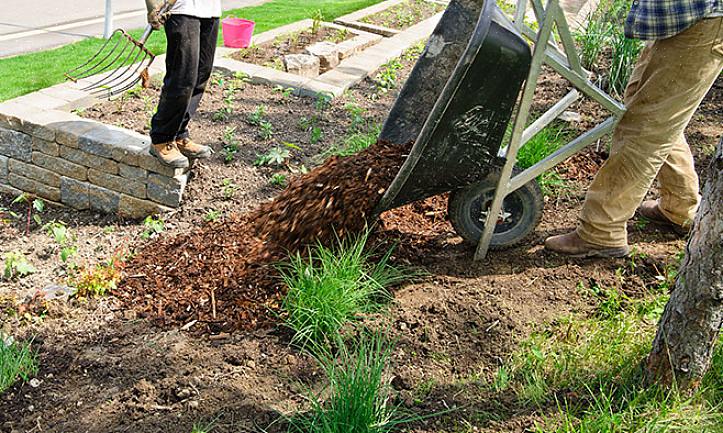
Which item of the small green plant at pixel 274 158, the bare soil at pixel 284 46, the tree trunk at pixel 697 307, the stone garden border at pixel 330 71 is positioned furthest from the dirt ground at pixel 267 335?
the bare soil at pixel 284 46

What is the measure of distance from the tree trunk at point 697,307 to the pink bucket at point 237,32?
5.06 metres

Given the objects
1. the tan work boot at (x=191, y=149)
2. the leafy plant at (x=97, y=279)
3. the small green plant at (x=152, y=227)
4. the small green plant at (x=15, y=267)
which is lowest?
the small green plant at (x=15, y=267)

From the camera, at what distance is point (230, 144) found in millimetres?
4598

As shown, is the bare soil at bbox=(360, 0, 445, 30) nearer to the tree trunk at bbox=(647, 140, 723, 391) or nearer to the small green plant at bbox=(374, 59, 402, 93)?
the small green plant at bbox=(374, 59, 402, 93)

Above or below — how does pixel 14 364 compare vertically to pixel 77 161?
below

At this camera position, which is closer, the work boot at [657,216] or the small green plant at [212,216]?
the work boot at [657,216]

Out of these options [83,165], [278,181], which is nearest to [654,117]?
[278,181]

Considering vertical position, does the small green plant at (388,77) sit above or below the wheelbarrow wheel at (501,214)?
above

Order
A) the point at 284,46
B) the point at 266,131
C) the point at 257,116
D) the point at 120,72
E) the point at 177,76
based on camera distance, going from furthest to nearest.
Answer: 1. the point at 284,46
2. the point at 120,72
3. the point at 257,116
4. the point at 266,131
5. the point at 177,76

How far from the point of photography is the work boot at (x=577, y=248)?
10.6 feet

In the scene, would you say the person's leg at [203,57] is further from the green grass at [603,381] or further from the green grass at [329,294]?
the green grass at [603,381]

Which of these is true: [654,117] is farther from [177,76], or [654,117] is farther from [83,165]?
[83,165]

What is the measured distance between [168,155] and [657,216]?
2802 mm

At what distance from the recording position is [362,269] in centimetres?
308
